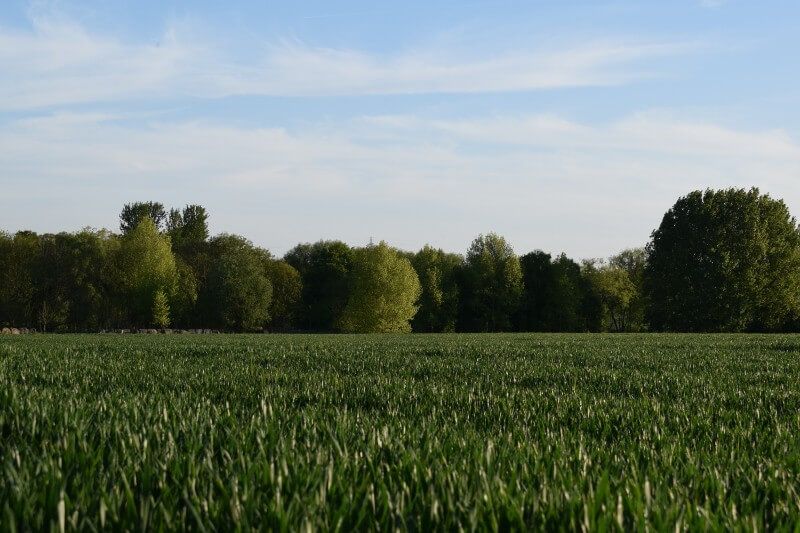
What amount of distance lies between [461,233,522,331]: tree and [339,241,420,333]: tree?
1480 cm

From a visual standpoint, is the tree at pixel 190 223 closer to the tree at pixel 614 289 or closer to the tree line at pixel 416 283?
the tree line at pixel 416 283

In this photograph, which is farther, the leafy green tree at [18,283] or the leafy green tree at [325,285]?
the leafy green tree at [325,285]

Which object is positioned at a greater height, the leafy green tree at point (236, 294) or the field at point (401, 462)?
the leafy green tree at point (236, 294)

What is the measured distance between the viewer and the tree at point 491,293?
96.4 m

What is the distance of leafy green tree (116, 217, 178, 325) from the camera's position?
82.4 m

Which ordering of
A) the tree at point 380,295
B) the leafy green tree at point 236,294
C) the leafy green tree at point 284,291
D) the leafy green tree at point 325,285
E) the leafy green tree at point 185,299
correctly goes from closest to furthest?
1. the tree at point 380,295
2. the leafy green tree at point 236,294
3. the leafy green tree at point 185,299
4. the leafy green tree at point 325,285
5. the leafy green tree at point 284,291

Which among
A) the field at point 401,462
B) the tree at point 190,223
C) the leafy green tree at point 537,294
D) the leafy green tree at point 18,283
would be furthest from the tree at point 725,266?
the tree at point 190,223

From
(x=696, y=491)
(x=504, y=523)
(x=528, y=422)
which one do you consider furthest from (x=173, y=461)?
(x=528, y=422)

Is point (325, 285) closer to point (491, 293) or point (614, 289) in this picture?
point (491, 293)

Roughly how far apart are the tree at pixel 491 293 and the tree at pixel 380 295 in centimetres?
1480

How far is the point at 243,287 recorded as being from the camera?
8506cm

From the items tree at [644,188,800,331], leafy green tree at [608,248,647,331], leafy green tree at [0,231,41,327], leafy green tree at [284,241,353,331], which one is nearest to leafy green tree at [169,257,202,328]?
leafy green tree at [0,231,41,327]

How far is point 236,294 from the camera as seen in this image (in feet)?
277

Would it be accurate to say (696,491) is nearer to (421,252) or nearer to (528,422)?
(528,422)
